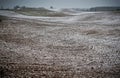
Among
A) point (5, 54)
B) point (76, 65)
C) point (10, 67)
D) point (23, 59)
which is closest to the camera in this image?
point (10, 67)

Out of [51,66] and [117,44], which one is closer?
[51,66]

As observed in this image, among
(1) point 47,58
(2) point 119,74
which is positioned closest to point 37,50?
(1) point 47,58

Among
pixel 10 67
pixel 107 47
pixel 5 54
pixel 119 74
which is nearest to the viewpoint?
pixel 119 74

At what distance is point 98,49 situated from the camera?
11930 millimetres

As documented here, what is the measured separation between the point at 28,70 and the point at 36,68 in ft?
1.82

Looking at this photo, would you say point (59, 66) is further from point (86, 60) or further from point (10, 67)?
point (10, 67)

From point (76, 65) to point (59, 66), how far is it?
1232 mm

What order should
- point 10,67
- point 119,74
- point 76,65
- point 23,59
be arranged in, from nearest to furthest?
point 119,74
point 10,67
point 76,65
point 23,59

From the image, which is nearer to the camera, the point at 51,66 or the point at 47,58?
the point at 51,66

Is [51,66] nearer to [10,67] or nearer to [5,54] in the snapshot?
[10,67]

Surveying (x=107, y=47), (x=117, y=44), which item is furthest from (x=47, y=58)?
(x=117, y=44)

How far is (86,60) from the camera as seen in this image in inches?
372

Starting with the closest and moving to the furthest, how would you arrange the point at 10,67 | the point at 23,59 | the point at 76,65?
the point at 10,67 → the point at 76,65 → the point at 23,59

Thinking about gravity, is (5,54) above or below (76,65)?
above
